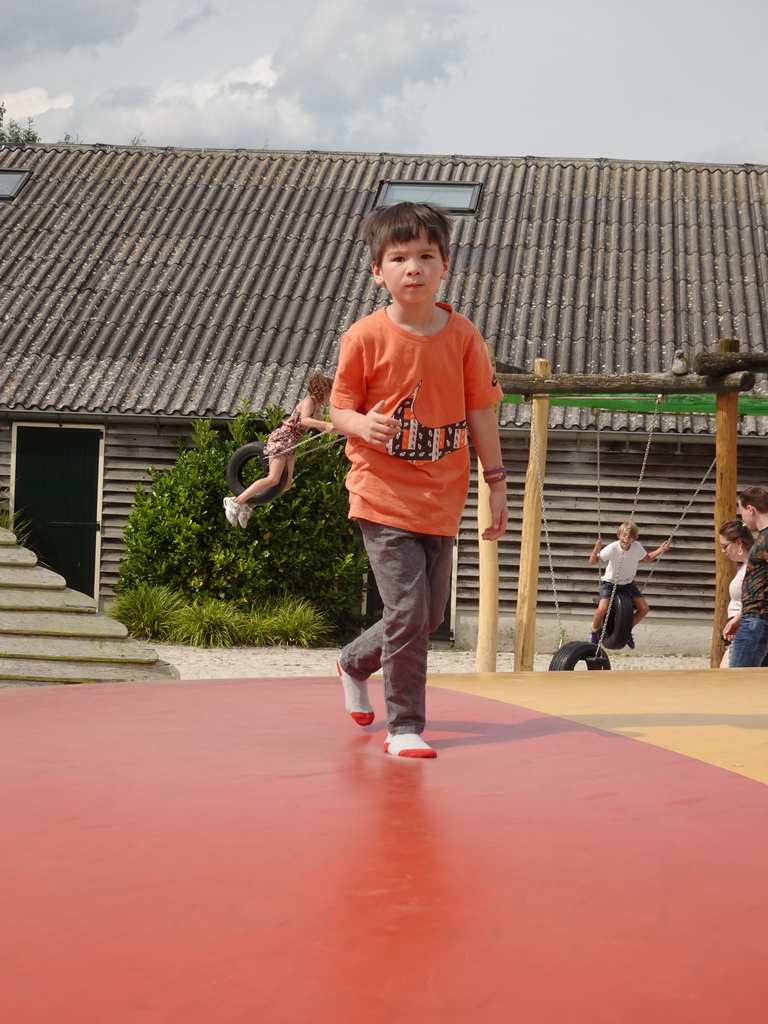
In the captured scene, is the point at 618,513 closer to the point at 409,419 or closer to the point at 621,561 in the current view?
the point at 621,561

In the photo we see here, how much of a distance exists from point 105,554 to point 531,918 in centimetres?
1214

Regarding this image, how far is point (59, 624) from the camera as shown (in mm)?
4809

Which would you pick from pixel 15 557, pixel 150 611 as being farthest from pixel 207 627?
pixel 15 557

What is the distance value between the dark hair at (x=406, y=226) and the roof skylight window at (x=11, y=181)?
14750 millimetres

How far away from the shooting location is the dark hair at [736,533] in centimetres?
704

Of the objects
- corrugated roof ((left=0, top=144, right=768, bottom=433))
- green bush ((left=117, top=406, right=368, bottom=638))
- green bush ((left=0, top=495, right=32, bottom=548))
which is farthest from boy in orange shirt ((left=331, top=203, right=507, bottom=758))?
green bush ((left=0, top=495, right=32, bottom=548))

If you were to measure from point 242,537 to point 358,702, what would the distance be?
9402 millimetres

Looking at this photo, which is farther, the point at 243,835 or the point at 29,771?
the point at 29,771

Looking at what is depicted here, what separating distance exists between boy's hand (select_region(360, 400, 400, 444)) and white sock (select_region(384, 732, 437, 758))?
68cm

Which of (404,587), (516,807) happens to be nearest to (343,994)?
(516,807)

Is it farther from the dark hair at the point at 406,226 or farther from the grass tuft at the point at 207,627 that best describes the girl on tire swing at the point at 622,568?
the dark hair at the point at 406,226

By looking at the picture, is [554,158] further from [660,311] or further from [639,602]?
[639,602]

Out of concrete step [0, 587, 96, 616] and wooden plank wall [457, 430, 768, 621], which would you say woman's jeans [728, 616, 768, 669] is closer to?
concrete step [0, 587, 96, 616]

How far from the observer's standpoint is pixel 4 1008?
130cm
